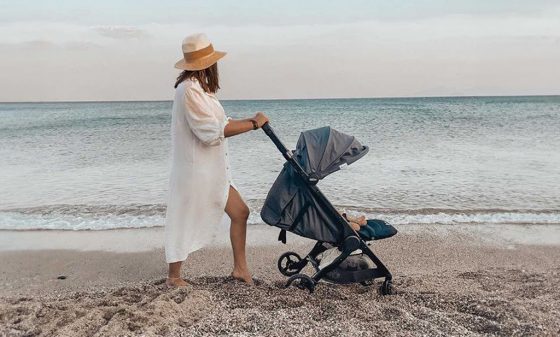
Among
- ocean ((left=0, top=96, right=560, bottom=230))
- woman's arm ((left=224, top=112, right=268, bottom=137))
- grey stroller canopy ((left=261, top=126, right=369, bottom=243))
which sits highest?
woman's arm ((left=224, top=112, right=268, bottom=137))

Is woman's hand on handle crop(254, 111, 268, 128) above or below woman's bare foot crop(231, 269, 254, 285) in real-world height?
above

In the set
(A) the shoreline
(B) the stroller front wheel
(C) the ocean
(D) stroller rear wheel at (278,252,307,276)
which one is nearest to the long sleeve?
(D) stroller rear wheel at (278,252,307,276)

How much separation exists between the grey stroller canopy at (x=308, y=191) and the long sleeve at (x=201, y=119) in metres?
0.52

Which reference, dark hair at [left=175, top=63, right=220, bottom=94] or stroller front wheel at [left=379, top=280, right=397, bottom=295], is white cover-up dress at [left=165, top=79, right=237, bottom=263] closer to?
dark hair at [left=175, top=63, right=220, bottom=94]

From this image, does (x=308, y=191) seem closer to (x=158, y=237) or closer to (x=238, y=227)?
(x=238, y=227)

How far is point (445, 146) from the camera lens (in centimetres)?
1503

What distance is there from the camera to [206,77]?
3.75m

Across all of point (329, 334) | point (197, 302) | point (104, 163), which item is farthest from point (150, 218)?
point (104, 163)

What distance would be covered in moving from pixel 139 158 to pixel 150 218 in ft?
20.9

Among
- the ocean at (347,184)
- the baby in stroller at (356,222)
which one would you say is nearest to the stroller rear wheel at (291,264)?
the baby in stroller at (356,222)

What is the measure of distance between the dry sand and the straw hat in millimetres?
1501

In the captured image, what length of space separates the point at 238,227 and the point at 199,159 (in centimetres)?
61

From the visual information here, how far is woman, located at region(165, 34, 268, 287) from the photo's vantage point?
11.8ft

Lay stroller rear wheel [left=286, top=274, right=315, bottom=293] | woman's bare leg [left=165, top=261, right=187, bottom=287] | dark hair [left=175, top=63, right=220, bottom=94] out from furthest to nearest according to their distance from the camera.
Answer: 1. woman's bare leg [left=165, top=261, right=187, bottom=287]
2. stroller rear wheel [left=286, top=274, right=315, bottom=293]
3. dark hair [left=175, top=63, right=220, bottom=94]
